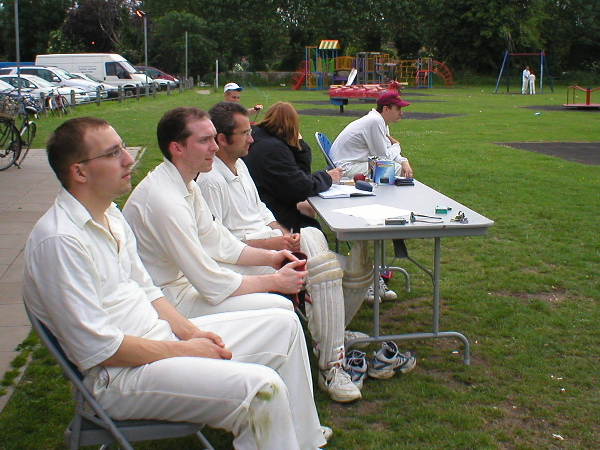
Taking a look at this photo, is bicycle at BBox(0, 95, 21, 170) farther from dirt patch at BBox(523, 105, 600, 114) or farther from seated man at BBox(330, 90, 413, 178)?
dirt patch at BBox(523, 105, 600, 114)

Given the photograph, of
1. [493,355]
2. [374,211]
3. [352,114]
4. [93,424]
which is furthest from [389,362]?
[352,114]

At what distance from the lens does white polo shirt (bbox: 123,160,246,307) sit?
3014 mm

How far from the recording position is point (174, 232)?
300 cm

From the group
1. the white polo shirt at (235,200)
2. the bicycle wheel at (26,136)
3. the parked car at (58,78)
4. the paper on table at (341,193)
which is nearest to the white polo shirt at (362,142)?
the paper on table at (341,193)

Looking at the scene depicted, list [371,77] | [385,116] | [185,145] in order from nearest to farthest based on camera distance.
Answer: [185,145], [385,116], [371,77]

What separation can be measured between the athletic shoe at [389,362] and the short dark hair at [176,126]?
1.75 metres

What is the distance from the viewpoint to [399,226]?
3.87 m

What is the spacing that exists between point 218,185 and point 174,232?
3.57 feet

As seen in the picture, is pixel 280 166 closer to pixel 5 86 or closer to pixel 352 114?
pixel 352 114

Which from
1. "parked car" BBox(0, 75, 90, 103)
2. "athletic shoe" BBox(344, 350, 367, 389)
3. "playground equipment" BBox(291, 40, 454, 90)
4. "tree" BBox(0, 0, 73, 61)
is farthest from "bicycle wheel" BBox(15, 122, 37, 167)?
"tree" BBox(0, 0, 73, 61)

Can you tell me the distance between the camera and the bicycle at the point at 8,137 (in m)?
11.0

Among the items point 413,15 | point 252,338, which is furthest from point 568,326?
point 413,15

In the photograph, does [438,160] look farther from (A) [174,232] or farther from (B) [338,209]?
(A) [174,232]

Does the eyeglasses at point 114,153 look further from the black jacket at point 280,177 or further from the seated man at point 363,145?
the seated man at point 363,145
